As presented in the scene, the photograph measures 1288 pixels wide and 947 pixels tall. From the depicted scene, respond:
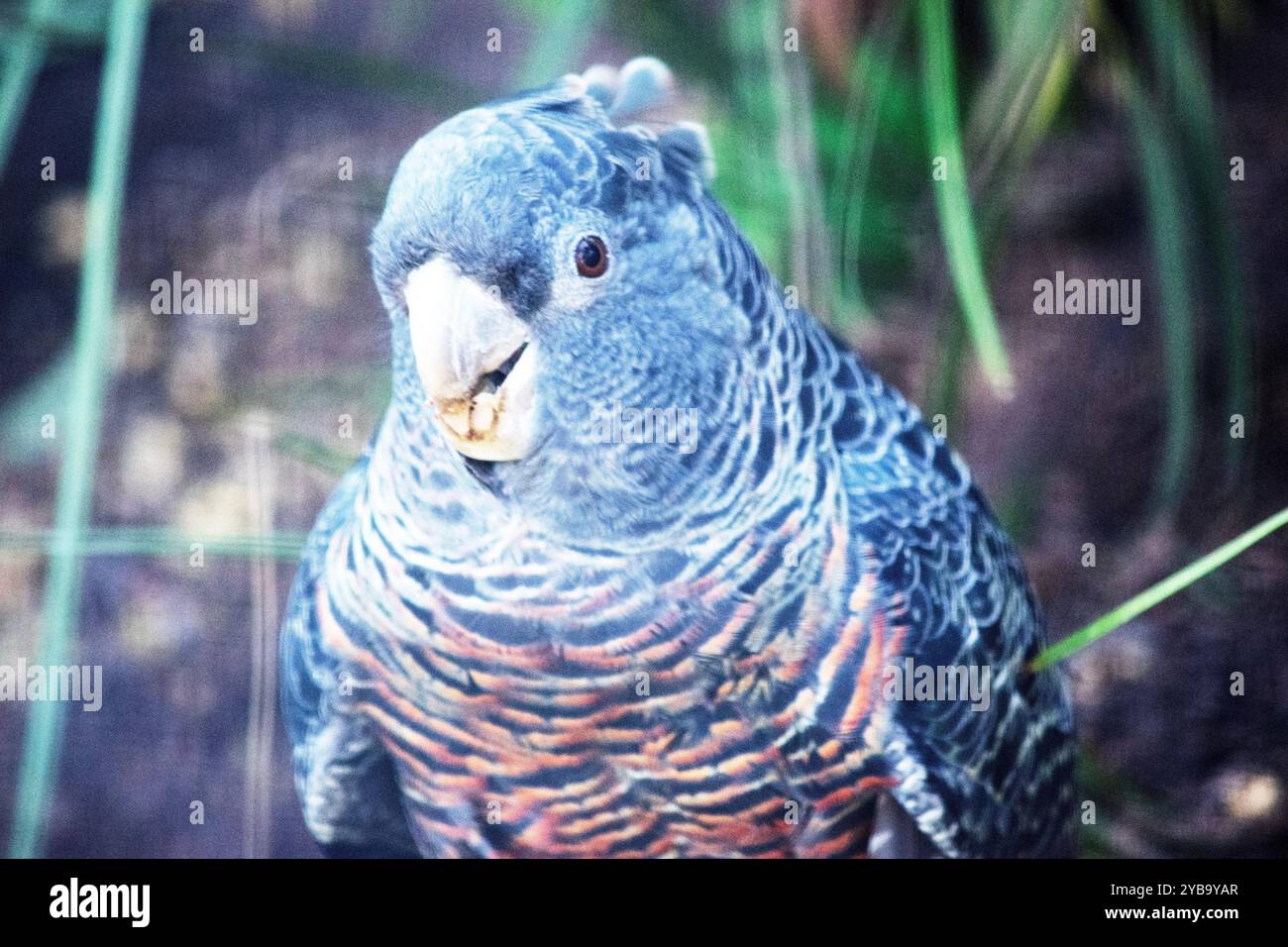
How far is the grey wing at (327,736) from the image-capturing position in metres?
0.96

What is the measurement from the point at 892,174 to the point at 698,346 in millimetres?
412

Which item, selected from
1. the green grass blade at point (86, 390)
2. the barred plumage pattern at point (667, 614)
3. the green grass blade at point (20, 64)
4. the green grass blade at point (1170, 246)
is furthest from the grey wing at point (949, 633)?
the green grass blade at point (20, 64)

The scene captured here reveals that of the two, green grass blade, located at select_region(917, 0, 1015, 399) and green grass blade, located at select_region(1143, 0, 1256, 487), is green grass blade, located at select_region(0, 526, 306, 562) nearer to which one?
green grass blade, located at select_region(917, 0, 1015, 399)

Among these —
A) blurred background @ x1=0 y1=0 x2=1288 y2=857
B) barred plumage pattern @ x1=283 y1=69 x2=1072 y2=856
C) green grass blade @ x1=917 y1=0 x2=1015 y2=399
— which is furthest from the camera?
blurred background @ x1=0 y1=0 x2=1288 y2=857

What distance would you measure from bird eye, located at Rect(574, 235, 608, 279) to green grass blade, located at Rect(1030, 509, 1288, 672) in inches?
20.2

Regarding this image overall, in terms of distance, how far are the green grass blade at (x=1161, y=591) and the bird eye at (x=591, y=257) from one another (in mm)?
514

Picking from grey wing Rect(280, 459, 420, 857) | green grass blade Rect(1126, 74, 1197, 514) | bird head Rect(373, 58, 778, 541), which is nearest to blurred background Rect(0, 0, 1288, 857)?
green grass blade Rect(1126, 74, 1197, 514)

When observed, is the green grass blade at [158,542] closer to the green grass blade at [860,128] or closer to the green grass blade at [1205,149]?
the green grass blade at [860,128]

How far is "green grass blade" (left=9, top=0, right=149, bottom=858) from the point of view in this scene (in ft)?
3.24

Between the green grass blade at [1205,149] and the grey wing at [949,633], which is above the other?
the green grass blade at [1205,149]

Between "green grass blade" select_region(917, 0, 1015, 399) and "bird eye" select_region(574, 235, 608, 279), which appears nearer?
"bird eye" select_region(574, 235, 608, 279)

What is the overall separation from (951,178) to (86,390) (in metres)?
0.80

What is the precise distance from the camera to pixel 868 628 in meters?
0.91
